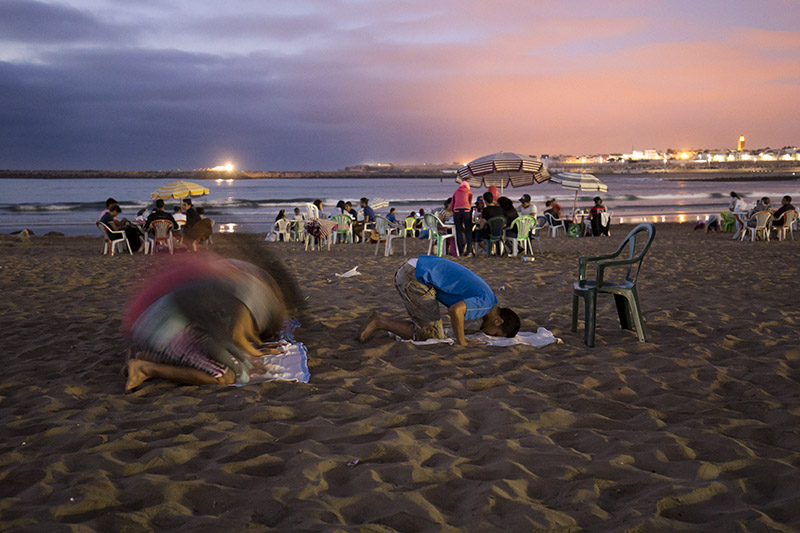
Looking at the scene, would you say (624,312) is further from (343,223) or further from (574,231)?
(574,231)

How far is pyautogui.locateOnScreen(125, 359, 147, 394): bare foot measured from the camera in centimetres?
323

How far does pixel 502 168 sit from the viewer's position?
12.7 meters

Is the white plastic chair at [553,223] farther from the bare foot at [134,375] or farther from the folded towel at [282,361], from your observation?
the bare foot at [134,375]

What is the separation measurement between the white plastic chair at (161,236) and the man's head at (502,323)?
850 cm

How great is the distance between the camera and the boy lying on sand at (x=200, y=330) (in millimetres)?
3338

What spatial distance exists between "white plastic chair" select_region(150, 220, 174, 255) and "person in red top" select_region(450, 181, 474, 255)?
537cm

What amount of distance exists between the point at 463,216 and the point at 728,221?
34.8 ft

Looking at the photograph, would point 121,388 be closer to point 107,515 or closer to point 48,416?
point 48,416

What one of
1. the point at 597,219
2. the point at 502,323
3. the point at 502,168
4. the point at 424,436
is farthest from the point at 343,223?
the point at 424,436

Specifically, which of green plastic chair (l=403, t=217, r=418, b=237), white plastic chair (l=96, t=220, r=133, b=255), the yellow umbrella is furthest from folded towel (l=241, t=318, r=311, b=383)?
the yellow umbrella

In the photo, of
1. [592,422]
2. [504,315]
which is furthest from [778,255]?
[592,422]

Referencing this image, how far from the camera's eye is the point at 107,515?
6.51 ft

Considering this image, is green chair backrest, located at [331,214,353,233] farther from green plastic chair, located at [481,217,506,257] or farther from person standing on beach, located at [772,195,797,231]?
person standing on beach, located at [772,195,797,231]

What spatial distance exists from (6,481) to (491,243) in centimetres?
880
